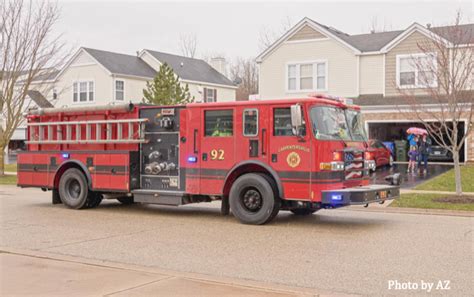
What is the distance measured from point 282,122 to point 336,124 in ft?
3.60

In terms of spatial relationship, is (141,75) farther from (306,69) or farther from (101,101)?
(306,69)

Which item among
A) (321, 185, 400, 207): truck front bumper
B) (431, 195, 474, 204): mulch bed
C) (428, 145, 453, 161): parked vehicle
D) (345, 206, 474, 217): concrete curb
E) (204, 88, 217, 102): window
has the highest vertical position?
(204, 88, 217, 102): window

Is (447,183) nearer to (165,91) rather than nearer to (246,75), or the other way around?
(165,91)

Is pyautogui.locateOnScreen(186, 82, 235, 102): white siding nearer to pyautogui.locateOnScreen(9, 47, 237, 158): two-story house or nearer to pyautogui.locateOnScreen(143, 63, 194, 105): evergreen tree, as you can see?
pyautogui.locateOnScreen(9, 47, 237, 158): two-story house

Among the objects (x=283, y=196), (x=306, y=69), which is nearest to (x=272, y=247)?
(x=283, y=196)

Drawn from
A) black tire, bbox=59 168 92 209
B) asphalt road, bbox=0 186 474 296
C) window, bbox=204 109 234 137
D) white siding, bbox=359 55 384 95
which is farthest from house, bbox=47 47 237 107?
window, bbox=204 109 234 137

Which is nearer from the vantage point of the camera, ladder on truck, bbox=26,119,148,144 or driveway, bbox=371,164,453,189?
ladder on truck, bbox=26,119,148,144

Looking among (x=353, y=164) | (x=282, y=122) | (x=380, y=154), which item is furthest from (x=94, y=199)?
(x=380, y=154)

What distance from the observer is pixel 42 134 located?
1503 centimetres

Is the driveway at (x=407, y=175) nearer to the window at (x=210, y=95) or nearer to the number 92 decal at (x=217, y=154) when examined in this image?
the number 92 decal at (x=217, y=154)

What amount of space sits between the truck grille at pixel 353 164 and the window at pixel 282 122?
122 cm

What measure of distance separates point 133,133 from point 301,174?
444 centimetres

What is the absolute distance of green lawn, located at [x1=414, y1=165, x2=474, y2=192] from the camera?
17.9 meters

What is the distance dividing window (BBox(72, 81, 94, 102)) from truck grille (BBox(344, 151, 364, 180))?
2977cm
